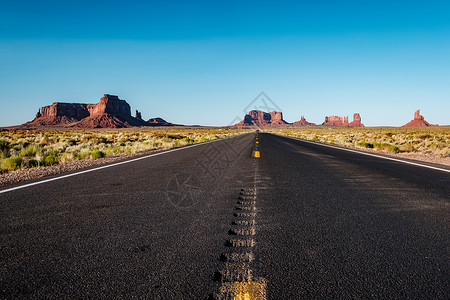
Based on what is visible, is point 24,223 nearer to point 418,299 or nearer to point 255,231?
point 255,231

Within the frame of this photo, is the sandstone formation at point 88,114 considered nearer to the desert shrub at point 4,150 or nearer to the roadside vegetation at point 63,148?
the roadside vegetation at point 63,148

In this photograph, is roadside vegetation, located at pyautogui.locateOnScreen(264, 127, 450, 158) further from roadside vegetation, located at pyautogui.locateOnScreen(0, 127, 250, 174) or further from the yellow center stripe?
the yellow center stripe

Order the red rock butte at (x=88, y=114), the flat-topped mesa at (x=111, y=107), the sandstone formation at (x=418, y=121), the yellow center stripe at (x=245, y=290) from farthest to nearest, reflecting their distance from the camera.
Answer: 1. the sandstone formation at (x=418, y=121)
2. the flat-topped mesa at (x=111, y=107)
3. the red rock butte at (x=88, y=114)
4. the yellow center stripe at (x=245, y=290)

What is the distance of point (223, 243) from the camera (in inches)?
98.1

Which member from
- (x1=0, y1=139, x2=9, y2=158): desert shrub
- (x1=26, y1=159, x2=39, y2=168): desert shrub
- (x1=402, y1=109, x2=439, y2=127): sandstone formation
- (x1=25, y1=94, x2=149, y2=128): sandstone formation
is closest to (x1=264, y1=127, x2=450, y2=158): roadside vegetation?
(x1=26, y1=159, x2=39, y2=168): desert shrub

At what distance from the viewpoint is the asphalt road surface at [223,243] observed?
182cm

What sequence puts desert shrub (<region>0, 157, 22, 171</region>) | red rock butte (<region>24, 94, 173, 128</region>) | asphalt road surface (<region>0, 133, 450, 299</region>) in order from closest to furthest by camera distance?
asphalt road surface (<region>0, 133, 450, 299</region>)
desert shrub (<region>0, 157, 22, 171</region>)
red rock butte (<region>24, 94, 173, 128</region>)

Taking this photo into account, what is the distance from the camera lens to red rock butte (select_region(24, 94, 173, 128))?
148375mm

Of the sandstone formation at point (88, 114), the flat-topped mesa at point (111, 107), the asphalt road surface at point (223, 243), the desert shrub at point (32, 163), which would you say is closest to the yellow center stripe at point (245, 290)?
the asphalt road surface at point (223, 243)

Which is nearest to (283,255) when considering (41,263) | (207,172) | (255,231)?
(255,231)

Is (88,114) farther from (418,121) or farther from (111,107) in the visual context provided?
(418,121)

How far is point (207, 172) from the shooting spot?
22.1ft

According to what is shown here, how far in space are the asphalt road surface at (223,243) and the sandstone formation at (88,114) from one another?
496ft

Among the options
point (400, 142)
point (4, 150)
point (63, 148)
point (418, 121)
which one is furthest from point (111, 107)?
point (418, 121)
